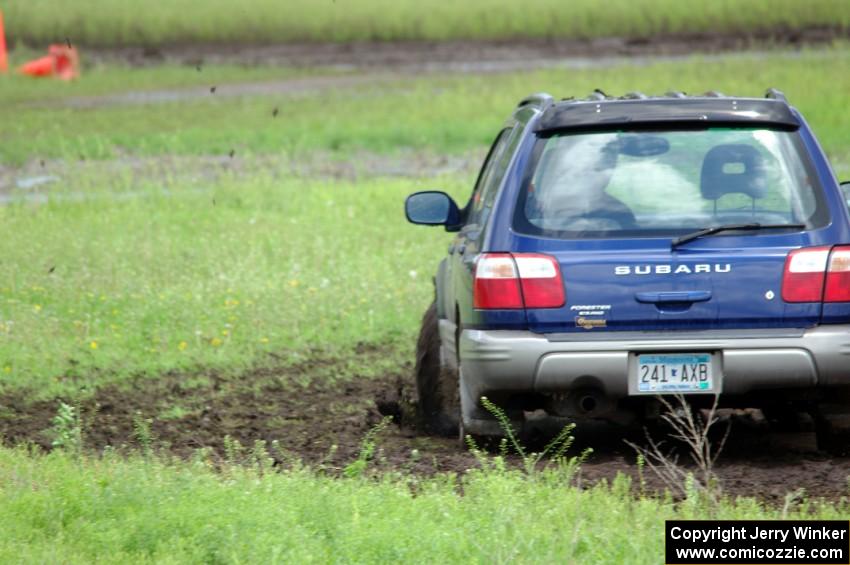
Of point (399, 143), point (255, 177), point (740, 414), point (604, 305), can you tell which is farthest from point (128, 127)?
point (604, 305)

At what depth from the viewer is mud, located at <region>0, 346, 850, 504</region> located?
7805 millimetres

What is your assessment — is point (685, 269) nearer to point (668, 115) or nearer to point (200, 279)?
point (668, 115)

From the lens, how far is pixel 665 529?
6.27m

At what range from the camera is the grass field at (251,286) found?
21.2ft

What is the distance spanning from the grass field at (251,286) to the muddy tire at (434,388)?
3.60 ft

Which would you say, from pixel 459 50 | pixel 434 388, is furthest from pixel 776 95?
pixel 459 50

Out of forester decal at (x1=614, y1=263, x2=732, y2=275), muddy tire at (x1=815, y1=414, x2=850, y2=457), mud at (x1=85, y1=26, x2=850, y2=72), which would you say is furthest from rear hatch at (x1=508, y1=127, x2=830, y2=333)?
mud at (x1=85, y1=26, x2=850, y2=72)

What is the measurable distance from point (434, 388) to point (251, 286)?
4482 millimetres

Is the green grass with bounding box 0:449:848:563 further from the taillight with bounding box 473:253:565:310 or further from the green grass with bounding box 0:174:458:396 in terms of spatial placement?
the green grass with bounding box 0:174:458:396

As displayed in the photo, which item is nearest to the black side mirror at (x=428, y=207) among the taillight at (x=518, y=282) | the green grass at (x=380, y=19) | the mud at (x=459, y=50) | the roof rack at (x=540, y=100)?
the roof rack at (x=540, y=100)

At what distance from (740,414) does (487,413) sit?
7.76 ft

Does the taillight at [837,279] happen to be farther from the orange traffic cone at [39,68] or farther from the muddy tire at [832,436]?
the orange traffic cone at [39,68]

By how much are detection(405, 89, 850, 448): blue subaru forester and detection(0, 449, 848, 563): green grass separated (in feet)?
2.23

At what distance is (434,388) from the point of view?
9.92 metres
